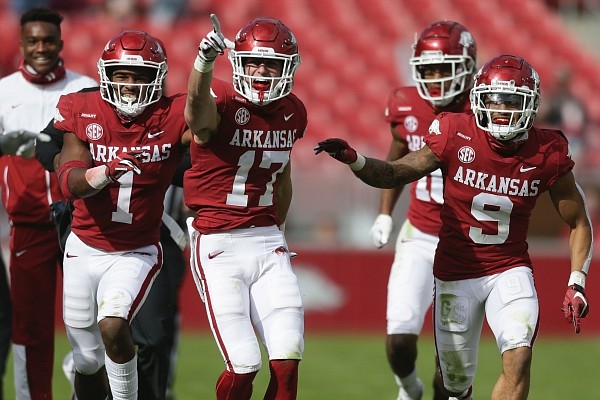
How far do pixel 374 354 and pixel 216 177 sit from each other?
5.00 m

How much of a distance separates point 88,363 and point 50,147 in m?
1.16

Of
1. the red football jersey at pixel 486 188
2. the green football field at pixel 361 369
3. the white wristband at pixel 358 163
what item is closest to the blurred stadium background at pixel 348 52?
the green football field at pixel 361 369

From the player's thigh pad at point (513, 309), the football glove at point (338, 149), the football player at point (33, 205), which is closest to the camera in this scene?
the football glove at point (338, 149)

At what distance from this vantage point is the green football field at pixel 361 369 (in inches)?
335

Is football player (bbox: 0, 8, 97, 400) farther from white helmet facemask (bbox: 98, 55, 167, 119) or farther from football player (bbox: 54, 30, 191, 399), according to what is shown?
white helmet facemask (bbox: 98, 55, 167, 119)

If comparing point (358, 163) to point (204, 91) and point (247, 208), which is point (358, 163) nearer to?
point (247, 208)

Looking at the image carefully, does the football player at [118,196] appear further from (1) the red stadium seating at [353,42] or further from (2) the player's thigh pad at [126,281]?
(1) the red stadium seating at [353,42]

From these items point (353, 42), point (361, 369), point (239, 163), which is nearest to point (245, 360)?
point (239, 163)

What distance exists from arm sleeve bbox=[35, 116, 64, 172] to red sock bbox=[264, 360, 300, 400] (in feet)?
5.54

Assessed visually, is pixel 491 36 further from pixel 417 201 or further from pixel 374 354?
pixel 417 201

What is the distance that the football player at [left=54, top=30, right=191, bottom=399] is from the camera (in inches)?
225

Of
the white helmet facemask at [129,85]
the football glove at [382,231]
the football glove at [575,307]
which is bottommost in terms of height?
the football glove at [382,231]

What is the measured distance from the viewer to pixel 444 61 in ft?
22.3

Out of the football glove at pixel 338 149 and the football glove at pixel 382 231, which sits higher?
the football glove at pixel 338 149
